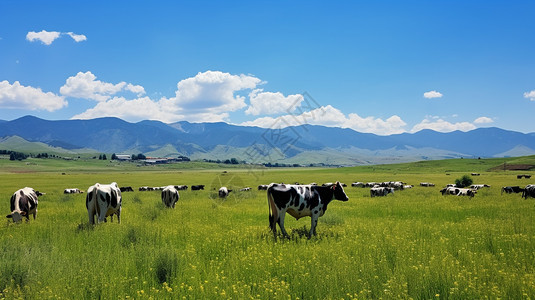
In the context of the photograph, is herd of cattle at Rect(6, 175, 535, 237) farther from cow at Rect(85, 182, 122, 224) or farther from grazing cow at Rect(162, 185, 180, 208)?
grazing cow at Rect(162, 185, 180, 208)

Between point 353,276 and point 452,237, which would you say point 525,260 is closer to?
point 452,237

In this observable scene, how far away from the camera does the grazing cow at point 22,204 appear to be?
556 inches

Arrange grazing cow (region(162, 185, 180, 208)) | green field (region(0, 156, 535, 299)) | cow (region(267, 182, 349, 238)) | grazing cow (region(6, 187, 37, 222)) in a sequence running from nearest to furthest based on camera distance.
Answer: green field (region(0, 156, 535, 299)) < cow (region(267, 182, 349, 238)) < grazing cow (region(6, 187, 37, 222)) < grazing cow (region(162, 185, 180, 208))

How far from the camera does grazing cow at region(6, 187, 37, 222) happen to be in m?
14.1

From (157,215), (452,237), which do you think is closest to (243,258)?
(452,237)

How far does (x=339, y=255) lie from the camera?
29.1ft

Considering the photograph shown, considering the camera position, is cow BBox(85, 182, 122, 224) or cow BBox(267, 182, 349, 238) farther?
cow BBox(85, 182, 122, 224)

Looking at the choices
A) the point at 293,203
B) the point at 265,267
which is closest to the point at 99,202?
the point at 293,203

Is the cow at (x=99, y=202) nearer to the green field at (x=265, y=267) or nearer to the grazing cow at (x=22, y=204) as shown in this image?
the green field at (x=265, y=267)

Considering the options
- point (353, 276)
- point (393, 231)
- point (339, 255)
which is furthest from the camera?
point (393, 231)

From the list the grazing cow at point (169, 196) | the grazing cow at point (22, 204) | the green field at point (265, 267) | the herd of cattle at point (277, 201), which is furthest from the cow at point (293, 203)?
the grazing cow at point (169, 196)

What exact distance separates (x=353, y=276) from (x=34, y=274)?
24.3ft

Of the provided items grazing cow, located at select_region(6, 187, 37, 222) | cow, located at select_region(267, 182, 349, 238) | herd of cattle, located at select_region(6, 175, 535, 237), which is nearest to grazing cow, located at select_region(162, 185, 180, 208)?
herd of cattle, located at select_region(6, 175, 535, 237)

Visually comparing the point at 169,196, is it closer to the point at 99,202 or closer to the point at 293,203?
the point at 99,202
